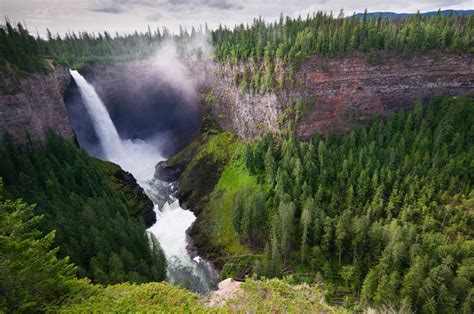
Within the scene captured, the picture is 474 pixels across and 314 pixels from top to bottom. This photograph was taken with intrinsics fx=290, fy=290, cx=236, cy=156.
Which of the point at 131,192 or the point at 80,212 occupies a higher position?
the point at 80,212

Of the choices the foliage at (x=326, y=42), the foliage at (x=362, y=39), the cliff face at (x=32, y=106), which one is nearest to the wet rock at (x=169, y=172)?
the cliff face at (x=32, y=106)

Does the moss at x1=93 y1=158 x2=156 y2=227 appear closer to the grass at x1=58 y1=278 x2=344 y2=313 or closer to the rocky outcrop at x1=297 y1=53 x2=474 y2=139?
the rocky outcrop at x1=297 y1=53 x2=474 y2=139

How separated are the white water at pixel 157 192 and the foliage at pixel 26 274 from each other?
29.1 meters

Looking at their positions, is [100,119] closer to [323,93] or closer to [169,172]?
[169,172]

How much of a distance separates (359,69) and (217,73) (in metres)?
45.1

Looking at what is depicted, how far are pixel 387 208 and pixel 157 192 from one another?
198ft

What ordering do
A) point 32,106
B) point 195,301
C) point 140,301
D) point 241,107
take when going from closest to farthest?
1. point 140,301
2. point 195,301
3. point 32,106
4. point 241,107

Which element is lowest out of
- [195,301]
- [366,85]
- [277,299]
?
[195,301]

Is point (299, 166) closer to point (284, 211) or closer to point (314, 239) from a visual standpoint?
point (284, 211)

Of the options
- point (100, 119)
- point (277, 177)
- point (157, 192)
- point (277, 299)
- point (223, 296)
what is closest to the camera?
point (277, 299)

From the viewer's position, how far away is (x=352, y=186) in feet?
190

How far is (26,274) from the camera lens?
19.1 metres

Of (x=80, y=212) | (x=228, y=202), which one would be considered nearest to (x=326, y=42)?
(x=228, y=202)

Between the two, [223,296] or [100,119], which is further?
[100,119]
